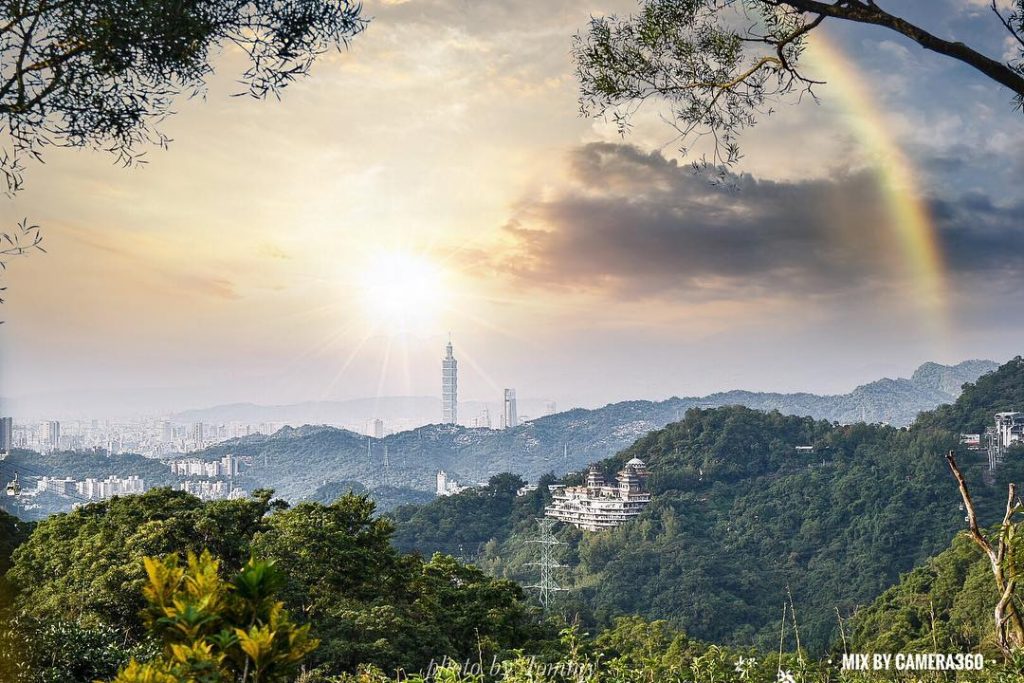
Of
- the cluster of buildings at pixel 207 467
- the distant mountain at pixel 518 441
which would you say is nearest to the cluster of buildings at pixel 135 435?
the cluster of buildings at pixel 207 467

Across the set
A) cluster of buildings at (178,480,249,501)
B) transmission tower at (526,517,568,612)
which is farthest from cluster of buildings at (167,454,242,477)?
transmission tower at (526,517,568,612)

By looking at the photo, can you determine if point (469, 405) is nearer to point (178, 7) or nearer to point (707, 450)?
point (707, 450)

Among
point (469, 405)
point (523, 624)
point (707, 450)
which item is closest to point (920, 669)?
point (523, 624)

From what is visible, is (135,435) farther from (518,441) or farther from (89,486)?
(89,486)

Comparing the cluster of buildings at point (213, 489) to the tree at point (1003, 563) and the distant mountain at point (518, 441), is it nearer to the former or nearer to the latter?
the distant mountain at point (518, 441)

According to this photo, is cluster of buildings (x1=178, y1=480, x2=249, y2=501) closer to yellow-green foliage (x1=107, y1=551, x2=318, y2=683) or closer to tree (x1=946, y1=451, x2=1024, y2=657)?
tree (x1=946, y1=451, x2=1024, y2=657)
